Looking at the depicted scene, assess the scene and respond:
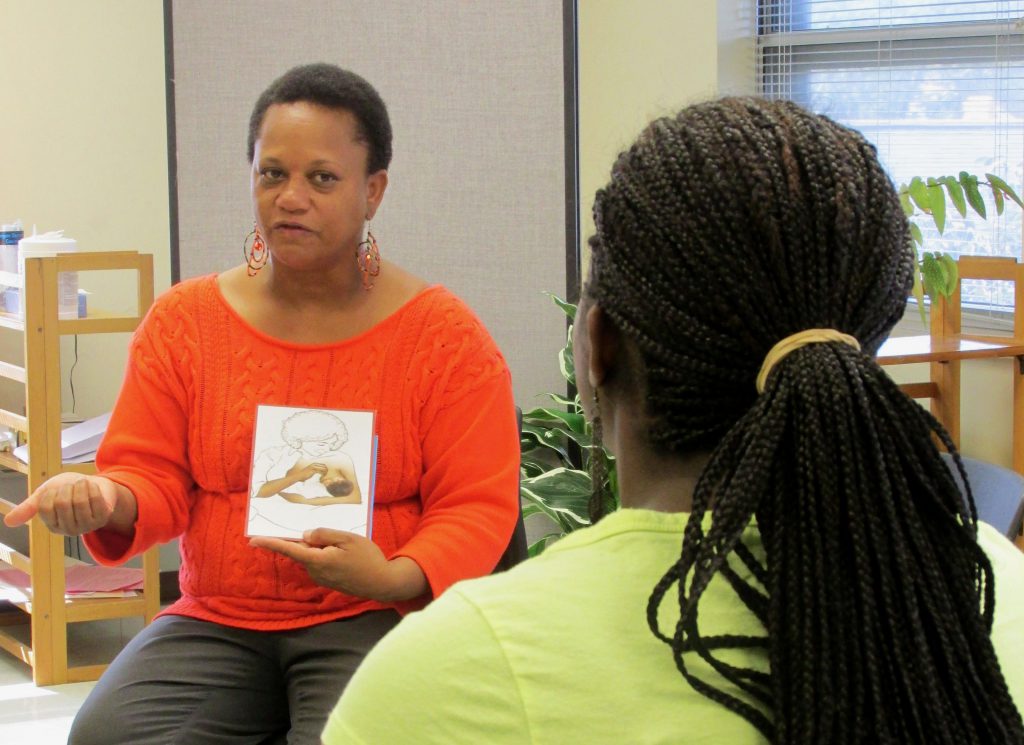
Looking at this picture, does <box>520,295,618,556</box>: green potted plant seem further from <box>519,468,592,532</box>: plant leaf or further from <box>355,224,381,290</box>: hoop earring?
<box>355,224,381,290</box>: hoop earring

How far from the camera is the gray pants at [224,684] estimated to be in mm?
1590

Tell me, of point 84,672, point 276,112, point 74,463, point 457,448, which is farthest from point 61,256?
point 457,448

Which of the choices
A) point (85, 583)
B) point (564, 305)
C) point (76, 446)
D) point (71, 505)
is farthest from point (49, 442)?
point (71, 505)

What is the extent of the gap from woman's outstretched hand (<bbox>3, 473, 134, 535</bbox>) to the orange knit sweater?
0.06 m

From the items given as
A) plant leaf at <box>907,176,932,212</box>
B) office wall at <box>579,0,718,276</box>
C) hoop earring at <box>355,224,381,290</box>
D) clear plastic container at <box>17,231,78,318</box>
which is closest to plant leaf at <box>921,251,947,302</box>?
plant leaf at <box>907,176,932,212</box>

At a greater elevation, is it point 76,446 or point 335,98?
point 335,98

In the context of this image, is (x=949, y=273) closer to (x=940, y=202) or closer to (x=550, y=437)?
(x=940, y=202)

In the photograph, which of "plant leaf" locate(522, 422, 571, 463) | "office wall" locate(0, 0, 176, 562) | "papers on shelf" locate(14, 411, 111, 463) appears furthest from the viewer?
"office wall" locate(0, 0, 176, 562)

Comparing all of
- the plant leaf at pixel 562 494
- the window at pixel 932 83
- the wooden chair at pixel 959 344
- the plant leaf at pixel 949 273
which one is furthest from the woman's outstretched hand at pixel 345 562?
the window at pixel 932 83

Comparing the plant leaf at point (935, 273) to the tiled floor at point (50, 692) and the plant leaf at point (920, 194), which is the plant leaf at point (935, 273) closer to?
the plant leaf at point (920, 194)

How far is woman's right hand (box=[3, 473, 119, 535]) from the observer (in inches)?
64.4

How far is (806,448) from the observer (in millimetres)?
759

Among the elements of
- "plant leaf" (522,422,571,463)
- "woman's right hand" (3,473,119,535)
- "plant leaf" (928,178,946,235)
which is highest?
"plant leaf" (928,178,946,235)

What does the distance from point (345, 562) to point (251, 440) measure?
26 centimetres
